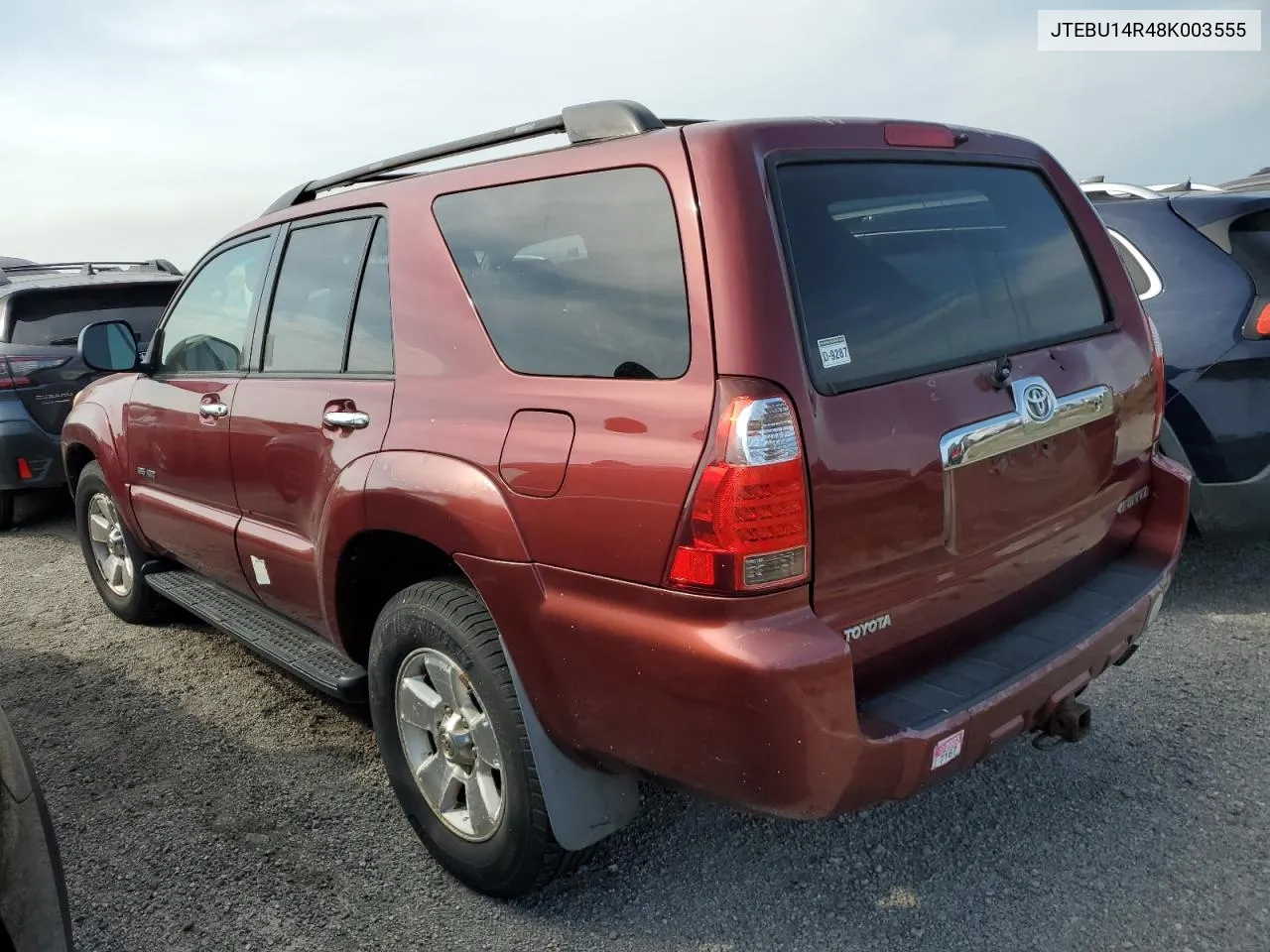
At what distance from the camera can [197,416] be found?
11.6 feet

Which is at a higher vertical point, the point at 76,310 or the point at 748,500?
the point at 76,310

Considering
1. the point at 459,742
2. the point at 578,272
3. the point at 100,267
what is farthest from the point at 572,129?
the point at 100,267

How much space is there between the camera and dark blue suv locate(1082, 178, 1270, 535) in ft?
12.3

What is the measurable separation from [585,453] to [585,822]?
89 centimetres

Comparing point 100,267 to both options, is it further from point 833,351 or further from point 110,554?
point 833,351

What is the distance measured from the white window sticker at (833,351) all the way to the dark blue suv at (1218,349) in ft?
8.07

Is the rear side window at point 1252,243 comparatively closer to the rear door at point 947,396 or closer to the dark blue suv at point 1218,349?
the dark blue suv at point 1218,349

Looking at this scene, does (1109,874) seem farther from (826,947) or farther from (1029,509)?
(1029,509)

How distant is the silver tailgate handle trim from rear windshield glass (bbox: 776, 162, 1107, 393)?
13 cm

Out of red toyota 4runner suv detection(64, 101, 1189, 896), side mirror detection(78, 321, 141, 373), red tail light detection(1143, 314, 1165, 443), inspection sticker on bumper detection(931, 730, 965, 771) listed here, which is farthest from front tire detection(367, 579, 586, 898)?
side mirror detection(78, 321, 141, 373)

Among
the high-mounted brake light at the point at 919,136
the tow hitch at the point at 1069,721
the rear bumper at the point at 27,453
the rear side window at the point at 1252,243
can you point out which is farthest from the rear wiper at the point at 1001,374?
the rear bumper at the point at 27,453

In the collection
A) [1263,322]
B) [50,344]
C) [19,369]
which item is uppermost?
[50,344]

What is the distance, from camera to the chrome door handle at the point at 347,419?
2632mm

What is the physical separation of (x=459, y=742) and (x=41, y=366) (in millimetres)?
5237
